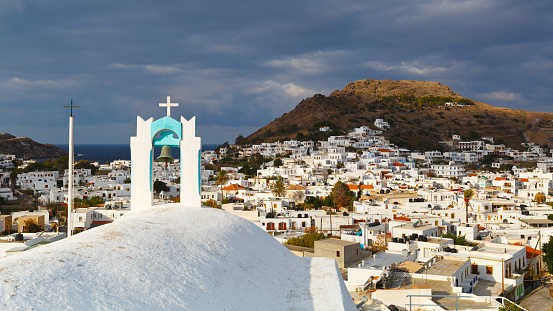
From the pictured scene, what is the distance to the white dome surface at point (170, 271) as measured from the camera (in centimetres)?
436

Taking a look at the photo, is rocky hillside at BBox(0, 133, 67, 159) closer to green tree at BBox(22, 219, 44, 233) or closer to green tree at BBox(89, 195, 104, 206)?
green tree at BBox(89, 195, 104, 206)

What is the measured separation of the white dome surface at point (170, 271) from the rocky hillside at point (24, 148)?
17260 centimetres

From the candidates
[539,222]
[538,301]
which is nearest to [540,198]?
[539,222]

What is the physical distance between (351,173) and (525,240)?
37120 mm

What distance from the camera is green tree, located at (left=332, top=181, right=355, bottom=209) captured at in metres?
49.8

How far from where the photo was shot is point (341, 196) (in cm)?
5000

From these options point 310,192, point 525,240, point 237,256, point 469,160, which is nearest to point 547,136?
point 469,160

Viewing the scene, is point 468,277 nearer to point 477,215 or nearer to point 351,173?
point 477,215

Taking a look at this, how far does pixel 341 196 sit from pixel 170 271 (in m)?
45.1

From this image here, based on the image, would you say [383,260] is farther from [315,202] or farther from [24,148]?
[24,148]

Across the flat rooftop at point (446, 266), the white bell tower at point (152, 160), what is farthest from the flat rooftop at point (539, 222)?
the white bell tower at point (152, 160)

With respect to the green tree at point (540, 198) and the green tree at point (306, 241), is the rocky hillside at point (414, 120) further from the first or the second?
the green tree at point (306, 241)

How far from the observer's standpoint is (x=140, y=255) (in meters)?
5.67

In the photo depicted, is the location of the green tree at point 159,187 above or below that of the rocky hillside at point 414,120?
below
